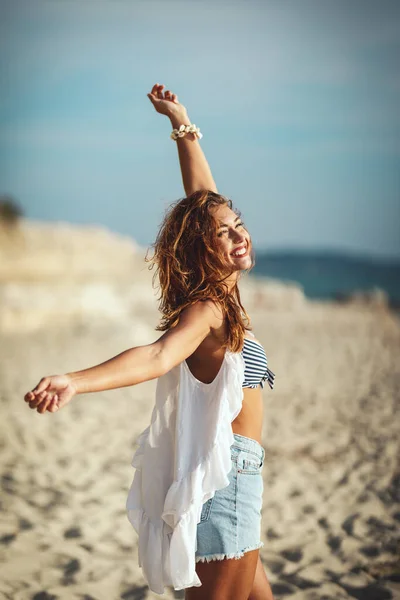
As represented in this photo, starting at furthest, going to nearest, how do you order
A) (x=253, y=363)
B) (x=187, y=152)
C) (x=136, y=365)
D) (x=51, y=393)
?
(x=187, y=152), (x=253, y=363), (x=136, y=365), (x=51, y=393)

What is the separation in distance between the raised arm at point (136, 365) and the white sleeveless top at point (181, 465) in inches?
5.7

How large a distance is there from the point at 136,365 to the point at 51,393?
0.85ft

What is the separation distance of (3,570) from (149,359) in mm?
2340

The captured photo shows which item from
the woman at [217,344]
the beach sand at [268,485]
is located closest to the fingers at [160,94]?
the woman at [217,344]

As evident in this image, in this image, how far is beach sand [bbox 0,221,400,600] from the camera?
3.62 metres

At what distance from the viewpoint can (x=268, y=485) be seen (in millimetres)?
5234

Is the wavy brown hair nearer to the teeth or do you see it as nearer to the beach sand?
the teeth

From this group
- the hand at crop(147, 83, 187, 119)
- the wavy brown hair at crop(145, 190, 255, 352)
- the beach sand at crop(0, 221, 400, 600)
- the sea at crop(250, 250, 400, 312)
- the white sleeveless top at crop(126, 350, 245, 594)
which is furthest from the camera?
the sea at crop(250, 250, 400, 312)

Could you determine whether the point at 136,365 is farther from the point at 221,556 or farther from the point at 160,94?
the point at 160,94

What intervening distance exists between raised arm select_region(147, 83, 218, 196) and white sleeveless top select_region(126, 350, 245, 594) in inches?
32.8

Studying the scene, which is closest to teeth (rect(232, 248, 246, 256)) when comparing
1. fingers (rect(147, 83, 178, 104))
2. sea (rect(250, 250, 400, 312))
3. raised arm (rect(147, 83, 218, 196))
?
raised arm (rect(147, 83, 218, 196))

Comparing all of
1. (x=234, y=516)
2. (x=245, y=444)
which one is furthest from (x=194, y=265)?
(x=234, y=516)

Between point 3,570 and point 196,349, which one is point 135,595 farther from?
point 196,349

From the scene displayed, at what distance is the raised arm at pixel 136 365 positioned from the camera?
1621 mm
